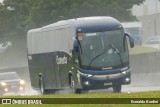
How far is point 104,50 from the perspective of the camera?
89.7 feet

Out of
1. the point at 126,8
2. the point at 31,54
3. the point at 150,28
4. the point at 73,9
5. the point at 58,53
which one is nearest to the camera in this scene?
the point at 58,53

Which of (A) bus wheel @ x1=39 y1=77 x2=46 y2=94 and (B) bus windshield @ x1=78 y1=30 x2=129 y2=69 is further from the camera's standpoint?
(A) bus wheel @ x1=39 y1=77 x2=46 y2=94

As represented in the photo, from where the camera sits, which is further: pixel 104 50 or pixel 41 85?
pixel 41 85

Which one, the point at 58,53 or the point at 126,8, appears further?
the point at 126,8

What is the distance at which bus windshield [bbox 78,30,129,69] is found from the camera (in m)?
27.3

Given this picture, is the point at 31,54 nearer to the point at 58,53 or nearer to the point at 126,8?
the point at 58,53

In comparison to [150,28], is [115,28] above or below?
above

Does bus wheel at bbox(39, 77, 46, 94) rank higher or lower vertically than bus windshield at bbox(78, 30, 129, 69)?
lower

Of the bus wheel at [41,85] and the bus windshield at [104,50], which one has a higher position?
the bus windshield at [104,50]

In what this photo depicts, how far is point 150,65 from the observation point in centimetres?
4928

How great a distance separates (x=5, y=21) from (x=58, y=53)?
2406 inches

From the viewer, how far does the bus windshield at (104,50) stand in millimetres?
27328

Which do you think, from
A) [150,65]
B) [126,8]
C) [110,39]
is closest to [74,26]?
[110,39]

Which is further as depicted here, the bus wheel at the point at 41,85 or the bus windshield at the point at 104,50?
the bus wheel at the point at 41,85
